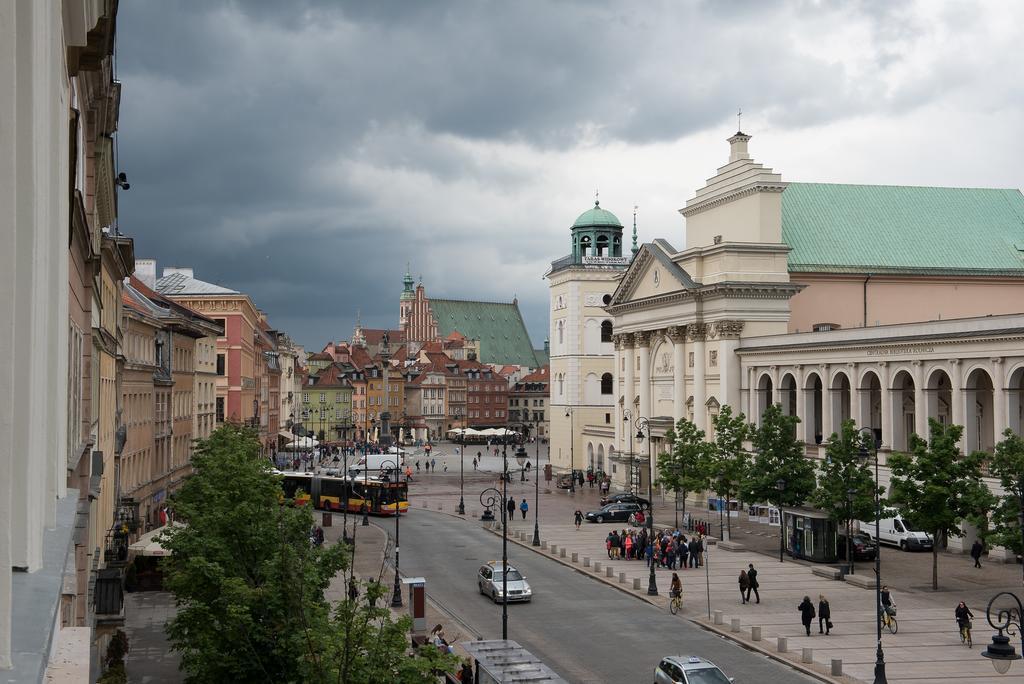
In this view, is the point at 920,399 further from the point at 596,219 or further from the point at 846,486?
the point at 596,219

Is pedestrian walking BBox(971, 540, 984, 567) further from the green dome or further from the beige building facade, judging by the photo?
the green dome

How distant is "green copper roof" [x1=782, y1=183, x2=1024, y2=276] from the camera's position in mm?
86125

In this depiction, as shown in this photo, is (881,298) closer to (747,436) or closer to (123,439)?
(747,436)

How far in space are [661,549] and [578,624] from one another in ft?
50.8

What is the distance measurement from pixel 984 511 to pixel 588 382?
249 ft

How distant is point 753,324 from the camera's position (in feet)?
265

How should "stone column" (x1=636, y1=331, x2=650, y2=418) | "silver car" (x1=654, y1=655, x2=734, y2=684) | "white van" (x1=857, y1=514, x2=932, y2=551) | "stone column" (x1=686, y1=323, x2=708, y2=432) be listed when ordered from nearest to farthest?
"silver car" (x1=654, y1=655, x2=734, y2=684) → "white van" (x1=857, y1=514, x2=932, y2=551) → "stone column" (x1=686, y1=323, x2=708, y2=432) → "stone column" (x1=636, y1=331, x2=650, y2=418)

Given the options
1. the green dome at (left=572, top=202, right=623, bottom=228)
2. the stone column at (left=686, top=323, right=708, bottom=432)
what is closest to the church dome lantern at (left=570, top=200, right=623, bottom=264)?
the green dome at (left=572, top=202, right=623, bottom=228)

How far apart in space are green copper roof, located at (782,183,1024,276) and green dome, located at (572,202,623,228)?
113 feet

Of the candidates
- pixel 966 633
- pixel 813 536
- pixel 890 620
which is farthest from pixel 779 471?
pixel 966 633

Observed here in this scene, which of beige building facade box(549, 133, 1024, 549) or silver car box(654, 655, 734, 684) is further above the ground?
beige building facade box(549, 133, 1024, 549)

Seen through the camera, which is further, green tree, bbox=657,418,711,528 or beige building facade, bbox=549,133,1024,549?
beige building facade, bbox=549,133,1024,549

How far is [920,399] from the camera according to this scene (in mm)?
60969

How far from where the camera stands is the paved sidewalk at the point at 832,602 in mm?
32719
